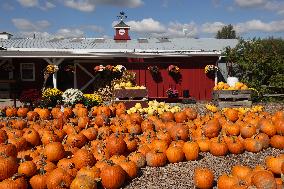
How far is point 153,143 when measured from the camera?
7102 millimetres

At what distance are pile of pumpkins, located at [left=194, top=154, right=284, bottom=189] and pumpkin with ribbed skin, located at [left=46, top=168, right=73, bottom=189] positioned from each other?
1.92m

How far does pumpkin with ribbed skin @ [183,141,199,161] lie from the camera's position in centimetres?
673

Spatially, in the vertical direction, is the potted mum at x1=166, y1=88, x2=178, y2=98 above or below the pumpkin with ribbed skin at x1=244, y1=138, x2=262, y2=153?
Result: above

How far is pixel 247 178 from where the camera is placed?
5266mm

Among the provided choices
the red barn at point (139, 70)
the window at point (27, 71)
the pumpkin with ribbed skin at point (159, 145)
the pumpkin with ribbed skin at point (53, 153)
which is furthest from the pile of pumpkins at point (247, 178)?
the window at point (27, 71)

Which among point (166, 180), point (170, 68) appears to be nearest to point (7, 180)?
point (166, 180)

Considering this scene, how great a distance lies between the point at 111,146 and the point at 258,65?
13574mm

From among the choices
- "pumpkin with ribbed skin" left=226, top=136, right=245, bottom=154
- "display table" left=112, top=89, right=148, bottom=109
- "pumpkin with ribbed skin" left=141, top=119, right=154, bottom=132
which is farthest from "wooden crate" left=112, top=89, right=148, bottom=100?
"pumpkin with ribbed skin" left=226, top=136, right=245, bottom=154

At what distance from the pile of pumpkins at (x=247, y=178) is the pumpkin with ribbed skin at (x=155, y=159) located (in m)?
1.05

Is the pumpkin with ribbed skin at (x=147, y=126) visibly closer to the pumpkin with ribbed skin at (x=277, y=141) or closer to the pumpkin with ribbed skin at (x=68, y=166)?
the pumpkin with ribbed skin at (x=277, y=141)

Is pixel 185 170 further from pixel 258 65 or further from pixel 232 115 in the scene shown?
pixel 258 65

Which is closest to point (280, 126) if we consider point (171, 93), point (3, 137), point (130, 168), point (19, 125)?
point (130, 168)

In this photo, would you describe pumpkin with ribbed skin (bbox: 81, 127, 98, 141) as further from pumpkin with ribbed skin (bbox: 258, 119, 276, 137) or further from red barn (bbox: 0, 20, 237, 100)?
red barn (bbox: 0, 20, 237, 100)

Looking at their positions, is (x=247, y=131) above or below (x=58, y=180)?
above
